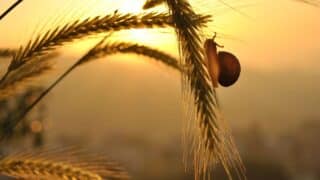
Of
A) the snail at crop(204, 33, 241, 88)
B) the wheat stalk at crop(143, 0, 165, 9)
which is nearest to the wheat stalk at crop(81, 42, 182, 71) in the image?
the wheat stalk at crop(143, 0, 165, 9)

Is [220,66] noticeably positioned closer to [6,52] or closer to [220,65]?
[220,65]

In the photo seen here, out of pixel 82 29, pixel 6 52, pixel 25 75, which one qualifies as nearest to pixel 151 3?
pixel 82 29

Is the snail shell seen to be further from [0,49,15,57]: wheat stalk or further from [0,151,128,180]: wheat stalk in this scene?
[0,49,15,57]: wheat stalk

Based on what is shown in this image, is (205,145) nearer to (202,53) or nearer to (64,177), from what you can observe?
(202,53)

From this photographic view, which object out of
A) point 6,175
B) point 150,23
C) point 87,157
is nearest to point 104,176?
point 87,157

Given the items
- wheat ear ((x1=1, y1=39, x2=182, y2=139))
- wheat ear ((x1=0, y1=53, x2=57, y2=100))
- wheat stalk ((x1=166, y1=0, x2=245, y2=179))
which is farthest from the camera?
wheat ear ((x1=1, y1=39, x2=182, y2=139))

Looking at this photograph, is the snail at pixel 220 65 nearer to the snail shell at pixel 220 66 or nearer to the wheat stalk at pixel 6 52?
the snail shell at pixel 220 66

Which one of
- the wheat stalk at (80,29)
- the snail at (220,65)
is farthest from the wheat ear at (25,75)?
the snail at (220,65)
